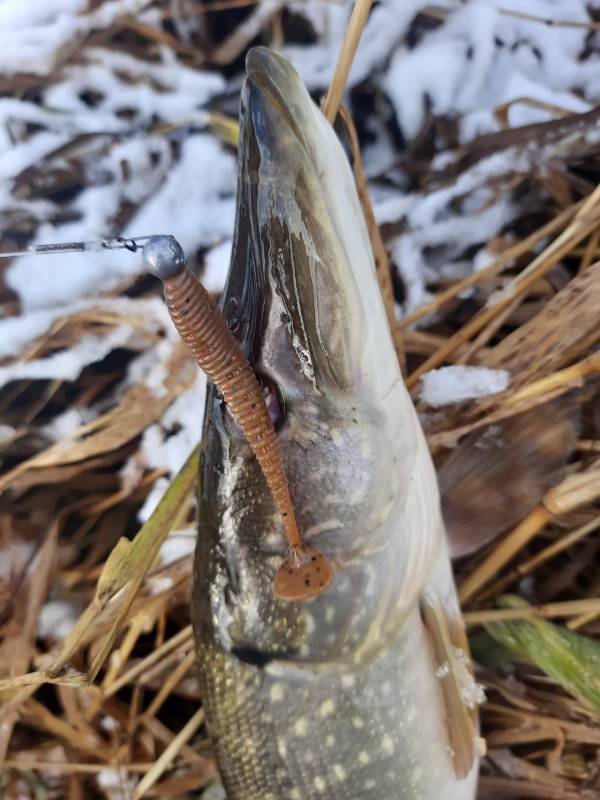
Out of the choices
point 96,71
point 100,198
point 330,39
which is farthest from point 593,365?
point 96,71

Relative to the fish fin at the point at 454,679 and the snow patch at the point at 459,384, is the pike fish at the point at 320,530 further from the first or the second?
the snow patch at the point at 459,384

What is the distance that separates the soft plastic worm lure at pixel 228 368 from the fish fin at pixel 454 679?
0.64ft

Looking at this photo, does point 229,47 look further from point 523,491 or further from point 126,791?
point 126,791

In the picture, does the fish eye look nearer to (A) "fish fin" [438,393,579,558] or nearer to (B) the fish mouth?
(B) the fish mouth

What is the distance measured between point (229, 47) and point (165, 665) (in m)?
1.10

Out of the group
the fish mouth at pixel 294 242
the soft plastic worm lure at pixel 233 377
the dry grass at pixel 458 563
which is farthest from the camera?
the dry grass at pixel 458 563

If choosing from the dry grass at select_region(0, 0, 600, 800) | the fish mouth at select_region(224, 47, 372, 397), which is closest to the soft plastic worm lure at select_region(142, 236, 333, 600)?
the fish mouth at select_region(224, 47, 372, 397)

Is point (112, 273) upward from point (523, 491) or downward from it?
upward

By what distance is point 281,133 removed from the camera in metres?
0.67

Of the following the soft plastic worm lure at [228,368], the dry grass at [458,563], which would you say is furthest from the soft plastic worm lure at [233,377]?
the dry grass at [458,563]

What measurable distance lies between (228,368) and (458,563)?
2.29 ft

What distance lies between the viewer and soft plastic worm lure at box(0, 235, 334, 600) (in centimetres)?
50

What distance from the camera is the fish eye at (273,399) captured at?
71cm

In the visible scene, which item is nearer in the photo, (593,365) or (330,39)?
(593,365)
